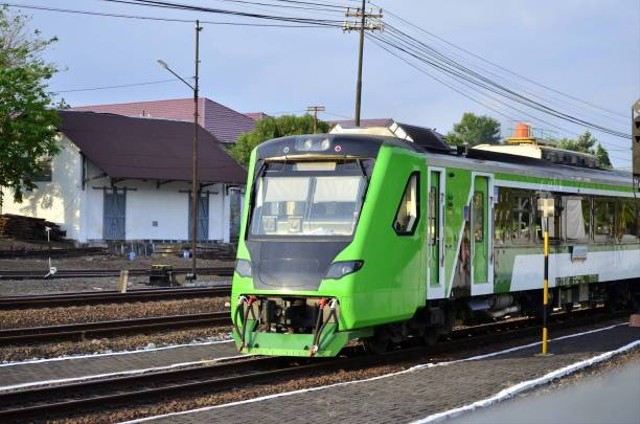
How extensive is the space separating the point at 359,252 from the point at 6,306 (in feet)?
34.5

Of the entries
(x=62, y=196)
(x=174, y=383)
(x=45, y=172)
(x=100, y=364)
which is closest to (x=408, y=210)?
(x=174, y=383)

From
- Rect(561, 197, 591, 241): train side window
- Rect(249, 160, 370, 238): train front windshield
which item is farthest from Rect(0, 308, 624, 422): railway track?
Rect(561, 197, 591, 241): train side window

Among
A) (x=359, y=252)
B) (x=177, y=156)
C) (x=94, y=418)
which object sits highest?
(x=177, y=156)

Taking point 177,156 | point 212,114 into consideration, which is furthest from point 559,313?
point 212,114

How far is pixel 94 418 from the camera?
8.64 meters

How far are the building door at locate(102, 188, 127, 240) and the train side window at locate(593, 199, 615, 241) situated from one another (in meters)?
30.0

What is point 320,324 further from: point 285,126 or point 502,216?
point 285,126

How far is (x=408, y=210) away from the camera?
465 inches

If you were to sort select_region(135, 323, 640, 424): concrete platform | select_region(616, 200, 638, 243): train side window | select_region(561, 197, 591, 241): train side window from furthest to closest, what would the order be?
select_region(616, 200, 638, 243): train side window, select_region(561, 197, 591, 241): train side window, select_region(135, 323, 640, 424): concrete platform

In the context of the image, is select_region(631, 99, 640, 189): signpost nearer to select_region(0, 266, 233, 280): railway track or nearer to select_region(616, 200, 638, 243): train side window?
select_region(616, 200, 638, 243): train side window

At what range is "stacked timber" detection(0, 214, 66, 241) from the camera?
41.4 metres

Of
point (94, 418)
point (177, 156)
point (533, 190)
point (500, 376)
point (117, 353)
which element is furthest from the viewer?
point (177, 156)

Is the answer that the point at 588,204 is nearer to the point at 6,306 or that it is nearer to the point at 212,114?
the point at 6,306

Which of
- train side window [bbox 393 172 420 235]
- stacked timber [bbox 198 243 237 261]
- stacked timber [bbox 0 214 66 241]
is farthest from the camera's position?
stacked timber [bbox 0 214 66 241]
